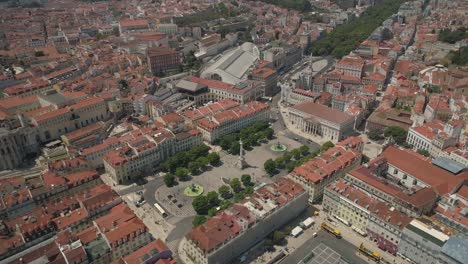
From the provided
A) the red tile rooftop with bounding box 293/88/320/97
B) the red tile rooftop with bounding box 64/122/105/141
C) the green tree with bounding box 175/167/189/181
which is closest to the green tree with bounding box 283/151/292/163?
the green tree with bounding box 175/167/189/181

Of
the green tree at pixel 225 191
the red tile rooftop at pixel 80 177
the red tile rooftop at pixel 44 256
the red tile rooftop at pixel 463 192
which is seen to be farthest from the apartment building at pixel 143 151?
the red tile rooftop at pixel 463 192

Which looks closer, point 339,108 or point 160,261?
point 160,261

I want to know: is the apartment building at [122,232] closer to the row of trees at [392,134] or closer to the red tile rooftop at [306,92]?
the row of trees at [392,134]

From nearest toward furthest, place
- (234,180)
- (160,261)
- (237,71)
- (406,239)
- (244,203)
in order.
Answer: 1. (160,261)
2. (406,239)
3. (244,203)
4. (234,180)
5. (237,71)

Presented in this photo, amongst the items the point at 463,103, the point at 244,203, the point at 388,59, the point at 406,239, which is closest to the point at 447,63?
the point at 388,59

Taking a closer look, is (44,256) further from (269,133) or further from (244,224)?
(269,133)

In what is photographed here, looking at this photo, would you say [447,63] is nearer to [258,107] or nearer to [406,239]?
[258,107]

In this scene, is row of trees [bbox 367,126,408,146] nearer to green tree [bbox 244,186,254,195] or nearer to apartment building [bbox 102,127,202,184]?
green tree [bbox 244,186,254,195]
